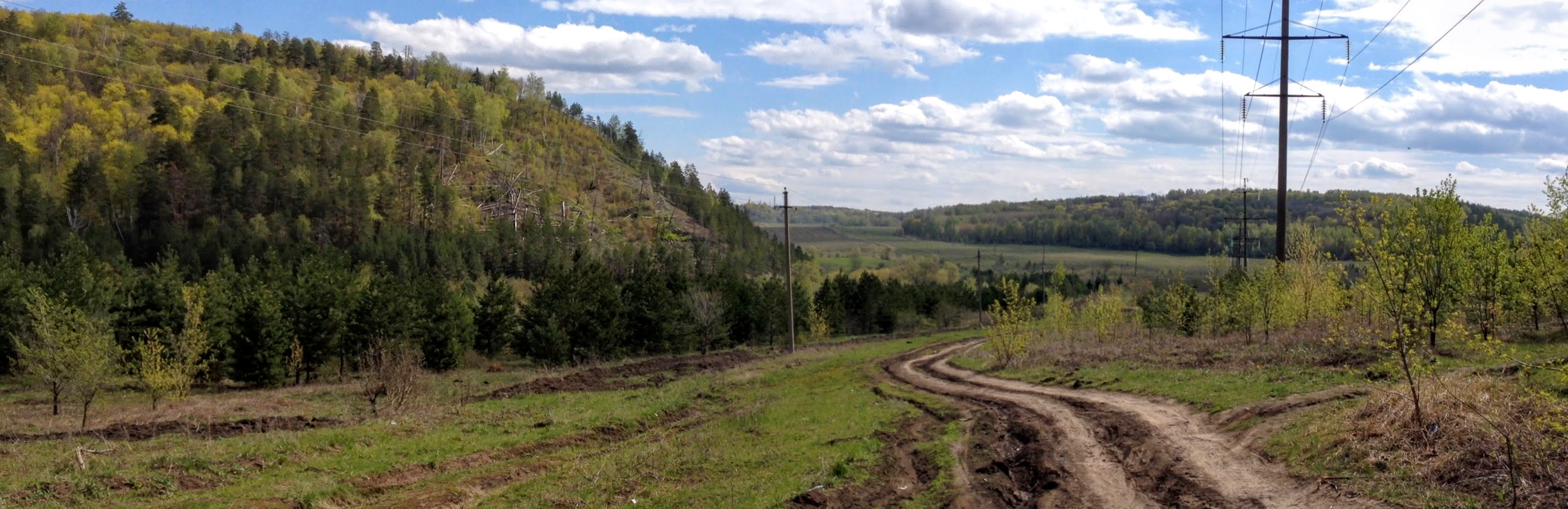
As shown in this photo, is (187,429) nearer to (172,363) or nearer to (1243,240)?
(172,363)

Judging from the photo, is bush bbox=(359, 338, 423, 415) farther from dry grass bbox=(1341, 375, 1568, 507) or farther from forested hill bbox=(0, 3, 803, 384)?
dry grass bbox=(1341, 375, 1568, 507)

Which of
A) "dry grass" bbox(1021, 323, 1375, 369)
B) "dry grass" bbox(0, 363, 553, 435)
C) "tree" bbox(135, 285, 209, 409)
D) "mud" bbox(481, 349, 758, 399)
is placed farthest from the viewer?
"mud" bbox(481, 349, 758, 399)

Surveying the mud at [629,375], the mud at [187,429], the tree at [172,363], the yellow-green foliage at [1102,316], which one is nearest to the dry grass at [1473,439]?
the mud at [187,429]

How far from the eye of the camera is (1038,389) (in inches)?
1115

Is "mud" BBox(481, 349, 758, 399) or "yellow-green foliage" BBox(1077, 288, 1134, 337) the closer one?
"mud" BBox(481, 349, 758, 399)

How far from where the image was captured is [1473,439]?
12477 mm

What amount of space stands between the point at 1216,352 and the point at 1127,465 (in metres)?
18.2

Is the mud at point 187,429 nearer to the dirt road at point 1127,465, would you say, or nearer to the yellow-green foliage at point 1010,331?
the dirt road at point 1127,465

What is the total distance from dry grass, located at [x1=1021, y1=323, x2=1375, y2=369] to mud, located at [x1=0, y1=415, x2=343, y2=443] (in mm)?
27494

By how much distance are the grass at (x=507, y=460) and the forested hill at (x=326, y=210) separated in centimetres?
2550

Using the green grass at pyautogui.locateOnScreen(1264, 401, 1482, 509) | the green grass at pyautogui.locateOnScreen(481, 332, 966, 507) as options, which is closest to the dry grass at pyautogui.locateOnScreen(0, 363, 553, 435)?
the green grass at pyautogui.locateOnScreen(481, 332, 966, 507)

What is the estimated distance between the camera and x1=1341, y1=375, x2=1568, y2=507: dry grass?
1110 cm

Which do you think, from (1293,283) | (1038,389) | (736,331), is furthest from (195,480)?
(736,331)

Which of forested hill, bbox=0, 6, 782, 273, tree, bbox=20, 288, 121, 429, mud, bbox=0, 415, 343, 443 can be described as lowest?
mud, bbox=0, 415, 343, 443
